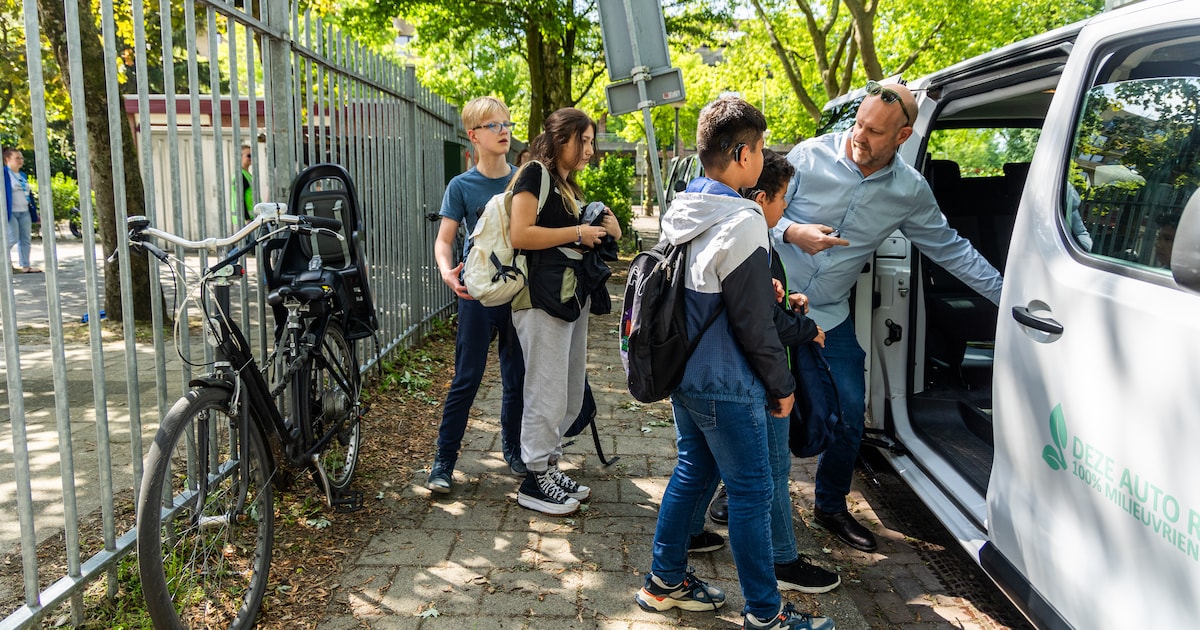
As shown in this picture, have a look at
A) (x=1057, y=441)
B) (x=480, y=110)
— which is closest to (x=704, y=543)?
(x=1057, y=441)

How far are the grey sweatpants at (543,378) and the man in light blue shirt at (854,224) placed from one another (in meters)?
1.09

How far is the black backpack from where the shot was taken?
114 inches

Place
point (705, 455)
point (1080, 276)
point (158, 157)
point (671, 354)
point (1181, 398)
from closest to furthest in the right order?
point (1181, 398)
point (1080, 276)
point (671, 354)
point (705, 455)
point (158, 157)

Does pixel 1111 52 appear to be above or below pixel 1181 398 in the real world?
above

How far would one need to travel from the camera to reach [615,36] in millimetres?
5902

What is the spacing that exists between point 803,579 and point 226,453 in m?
2.22

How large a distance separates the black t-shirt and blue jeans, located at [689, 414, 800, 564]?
1328 millimetres

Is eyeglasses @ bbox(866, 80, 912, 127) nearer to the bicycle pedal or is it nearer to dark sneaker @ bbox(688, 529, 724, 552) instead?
dark sneaker @ bbox(688, 529, 724, 552)

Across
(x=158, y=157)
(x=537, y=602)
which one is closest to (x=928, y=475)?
(x=537, y=602)

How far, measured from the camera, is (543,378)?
166 inches

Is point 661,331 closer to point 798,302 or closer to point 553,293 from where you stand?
point 798,302

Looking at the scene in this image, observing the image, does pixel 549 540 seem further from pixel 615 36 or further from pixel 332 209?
pixel 615 36

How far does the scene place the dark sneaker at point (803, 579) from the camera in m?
3.52

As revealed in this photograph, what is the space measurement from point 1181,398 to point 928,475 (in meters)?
1.87
